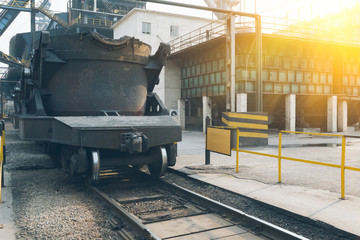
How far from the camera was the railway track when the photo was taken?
3992 millimetres

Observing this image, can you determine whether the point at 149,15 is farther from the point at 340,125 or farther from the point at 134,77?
the point at 134,77

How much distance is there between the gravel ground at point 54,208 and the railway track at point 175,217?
0.28 meters

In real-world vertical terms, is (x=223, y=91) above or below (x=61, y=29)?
below

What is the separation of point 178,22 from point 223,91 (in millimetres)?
13292

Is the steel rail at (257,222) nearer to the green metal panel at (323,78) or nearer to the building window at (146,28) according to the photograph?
the green metal panel at (323,78)

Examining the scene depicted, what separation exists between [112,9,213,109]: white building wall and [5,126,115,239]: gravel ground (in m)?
17.8

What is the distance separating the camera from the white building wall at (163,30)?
25.3m

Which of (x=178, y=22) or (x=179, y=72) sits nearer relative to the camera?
(x=179, y=72)

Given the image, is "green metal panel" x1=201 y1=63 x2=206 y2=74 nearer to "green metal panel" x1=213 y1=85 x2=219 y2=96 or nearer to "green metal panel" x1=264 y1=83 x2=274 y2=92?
"green metal panel" x1=213 y1=85 x2=219 y2=96

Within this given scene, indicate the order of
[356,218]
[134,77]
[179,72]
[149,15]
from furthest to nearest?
1. [149,15]
2. [179,72]
3. [134,77]
4. [356,218]

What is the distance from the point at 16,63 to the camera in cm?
3259

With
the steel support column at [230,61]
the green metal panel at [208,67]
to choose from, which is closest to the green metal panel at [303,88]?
the green metal panel at [208,67]

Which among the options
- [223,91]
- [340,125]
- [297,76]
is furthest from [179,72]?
[340,125]

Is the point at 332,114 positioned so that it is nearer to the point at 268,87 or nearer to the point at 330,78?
the point at 330,78
